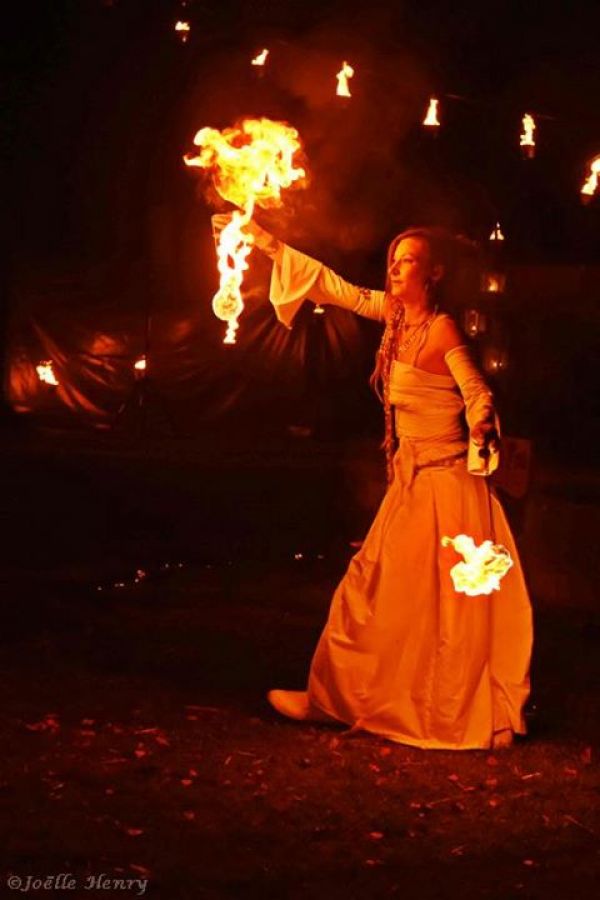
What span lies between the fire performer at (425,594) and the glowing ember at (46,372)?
16.9 meters

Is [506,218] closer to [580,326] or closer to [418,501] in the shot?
[580,326]

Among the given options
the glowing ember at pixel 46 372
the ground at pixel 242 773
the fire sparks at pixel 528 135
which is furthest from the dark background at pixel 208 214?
the ground at pixel 242 773

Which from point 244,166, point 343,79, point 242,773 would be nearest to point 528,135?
point 343,79

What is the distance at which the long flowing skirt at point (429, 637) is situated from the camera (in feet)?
21.3

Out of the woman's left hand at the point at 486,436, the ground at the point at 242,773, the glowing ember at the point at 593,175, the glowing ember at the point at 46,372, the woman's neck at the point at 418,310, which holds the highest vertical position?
the glowing ember at the point at 593,175

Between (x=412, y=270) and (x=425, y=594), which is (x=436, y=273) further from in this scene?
(x=425, y=594)

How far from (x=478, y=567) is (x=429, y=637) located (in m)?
0.51

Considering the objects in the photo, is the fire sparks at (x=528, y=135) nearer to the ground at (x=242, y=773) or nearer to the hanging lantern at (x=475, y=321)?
the ground at (x=242, y=773)

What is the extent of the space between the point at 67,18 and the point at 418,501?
61.9ft

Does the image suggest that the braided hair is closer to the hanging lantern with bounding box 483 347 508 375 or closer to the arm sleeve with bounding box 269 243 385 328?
the arm sleeve with bounding box 269 243 385 328

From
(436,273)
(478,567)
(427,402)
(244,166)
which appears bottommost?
(478,567)

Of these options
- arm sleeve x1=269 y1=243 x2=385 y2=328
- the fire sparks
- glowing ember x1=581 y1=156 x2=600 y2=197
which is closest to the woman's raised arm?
arm sleeve x1=269 y1=243 x2=385 y2=328

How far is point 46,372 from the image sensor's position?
917 inches

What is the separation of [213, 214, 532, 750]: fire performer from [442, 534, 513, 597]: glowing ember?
142 mm
